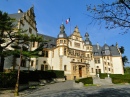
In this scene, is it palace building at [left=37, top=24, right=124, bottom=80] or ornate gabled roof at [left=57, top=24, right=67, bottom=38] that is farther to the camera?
ornate gabled roof at [left=57, top=24, right=67, bottom=38]

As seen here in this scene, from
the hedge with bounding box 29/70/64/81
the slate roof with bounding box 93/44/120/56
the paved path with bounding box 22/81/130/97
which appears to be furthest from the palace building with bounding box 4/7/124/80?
the paved path with bounding box 22/81/130/97

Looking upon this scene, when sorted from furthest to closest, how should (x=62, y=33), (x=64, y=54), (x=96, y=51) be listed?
(x=96, y=51) < (x=62, y=33) < (x=64, y=54)

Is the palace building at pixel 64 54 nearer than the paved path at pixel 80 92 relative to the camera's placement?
No

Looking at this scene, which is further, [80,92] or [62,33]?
[62,33]

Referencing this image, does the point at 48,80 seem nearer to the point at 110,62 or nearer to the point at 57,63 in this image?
the point at 57,63

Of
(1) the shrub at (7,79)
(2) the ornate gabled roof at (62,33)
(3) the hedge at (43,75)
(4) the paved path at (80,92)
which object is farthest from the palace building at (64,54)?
(4) the paved path at (80,92)

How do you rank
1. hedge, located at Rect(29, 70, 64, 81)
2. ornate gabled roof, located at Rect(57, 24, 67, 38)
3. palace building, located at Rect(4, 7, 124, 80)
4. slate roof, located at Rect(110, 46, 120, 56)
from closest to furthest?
hedge, located at Rect(29, 70, 64, 81)
palace building, located at Rect(4, 7, 124, 80)
ornate gabled roof, located at Rect(57, 24, 67, 38)
slate roof, located at Rect(110, 46, 120, 56)

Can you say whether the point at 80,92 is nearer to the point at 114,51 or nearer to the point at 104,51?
the point at 104,51

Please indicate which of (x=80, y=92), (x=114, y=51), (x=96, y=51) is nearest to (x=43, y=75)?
(x=80, y=92)

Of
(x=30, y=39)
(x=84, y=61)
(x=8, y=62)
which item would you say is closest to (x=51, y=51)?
(x=84, y=61)

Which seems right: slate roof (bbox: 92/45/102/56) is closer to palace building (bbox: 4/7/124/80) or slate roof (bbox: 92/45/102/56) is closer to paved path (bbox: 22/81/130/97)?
palace building (bbox: 4/7/124/80)

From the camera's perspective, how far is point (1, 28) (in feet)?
70.5

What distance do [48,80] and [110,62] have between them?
33.4 m

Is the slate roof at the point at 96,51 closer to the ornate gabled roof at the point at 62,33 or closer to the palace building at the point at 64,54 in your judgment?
the palace building at the point at 64,54
